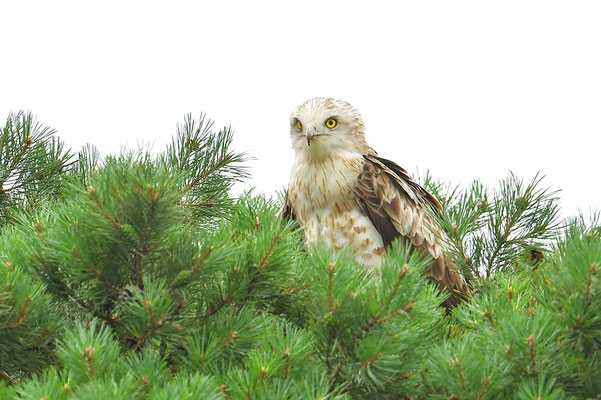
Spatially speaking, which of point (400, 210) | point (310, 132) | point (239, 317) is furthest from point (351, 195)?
point (239, 317)

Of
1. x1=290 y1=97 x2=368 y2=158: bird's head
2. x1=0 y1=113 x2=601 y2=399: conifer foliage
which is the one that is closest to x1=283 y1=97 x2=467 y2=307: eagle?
x1=290 y1=97 x2=368 y2=158: bird's head

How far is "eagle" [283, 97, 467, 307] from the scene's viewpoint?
595cm

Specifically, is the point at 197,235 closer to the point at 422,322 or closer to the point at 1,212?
the point at 422,322

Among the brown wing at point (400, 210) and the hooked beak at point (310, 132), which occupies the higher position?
the hooked beak at point (310, 132)

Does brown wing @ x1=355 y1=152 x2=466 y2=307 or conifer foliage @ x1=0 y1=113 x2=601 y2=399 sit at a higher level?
brown wing @ x1=355 y1=152 x2=466 y2=307

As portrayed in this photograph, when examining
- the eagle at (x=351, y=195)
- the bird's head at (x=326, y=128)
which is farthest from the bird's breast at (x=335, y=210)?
the bird's head at (x=326, y=128)

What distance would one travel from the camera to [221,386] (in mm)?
2533

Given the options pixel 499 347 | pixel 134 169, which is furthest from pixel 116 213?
pixel 499 347

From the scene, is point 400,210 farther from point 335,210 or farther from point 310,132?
point 310,132

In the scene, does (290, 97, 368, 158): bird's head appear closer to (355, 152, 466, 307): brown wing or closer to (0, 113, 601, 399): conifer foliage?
(355, 152, 466, 307): brown wing

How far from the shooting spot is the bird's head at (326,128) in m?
6.28

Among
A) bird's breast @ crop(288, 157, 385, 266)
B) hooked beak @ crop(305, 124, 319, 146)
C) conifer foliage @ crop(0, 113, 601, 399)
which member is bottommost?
conifer foliage @ crop(0, 113, 601, 399)

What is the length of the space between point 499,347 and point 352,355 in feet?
1.77

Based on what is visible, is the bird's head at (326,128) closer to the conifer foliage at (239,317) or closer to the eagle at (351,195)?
the eagle at (351,195)
